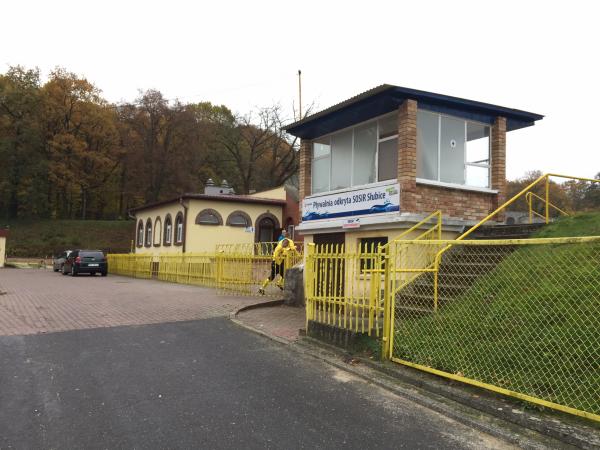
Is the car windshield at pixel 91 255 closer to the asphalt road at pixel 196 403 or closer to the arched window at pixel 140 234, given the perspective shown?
the arched window at pixel 140 234

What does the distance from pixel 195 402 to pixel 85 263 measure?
77.1ft

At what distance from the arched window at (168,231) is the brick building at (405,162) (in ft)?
61.1

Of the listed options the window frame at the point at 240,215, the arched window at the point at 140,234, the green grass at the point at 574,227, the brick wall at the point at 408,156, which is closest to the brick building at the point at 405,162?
the brick wall at the point at 408,156

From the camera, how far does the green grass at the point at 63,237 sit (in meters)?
44.1

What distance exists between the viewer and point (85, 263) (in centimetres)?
2600

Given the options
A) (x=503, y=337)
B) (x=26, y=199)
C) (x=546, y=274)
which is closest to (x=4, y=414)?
(x=503, y=337)

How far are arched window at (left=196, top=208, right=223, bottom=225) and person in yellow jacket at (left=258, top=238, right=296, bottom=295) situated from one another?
14.0 meters

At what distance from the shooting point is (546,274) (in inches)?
264

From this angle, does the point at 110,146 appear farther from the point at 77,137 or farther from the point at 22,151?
the point at 22,151

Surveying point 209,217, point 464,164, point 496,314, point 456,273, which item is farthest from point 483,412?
point 209,217

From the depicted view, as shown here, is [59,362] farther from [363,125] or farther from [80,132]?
[80,132]

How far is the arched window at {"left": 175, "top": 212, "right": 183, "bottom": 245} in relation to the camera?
90.5 ft

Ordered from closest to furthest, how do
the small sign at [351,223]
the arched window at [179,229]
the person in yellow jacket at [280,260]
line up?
the small sign at [351,223], the person in yellow jacket at [280,260], the arched window at [179,229]

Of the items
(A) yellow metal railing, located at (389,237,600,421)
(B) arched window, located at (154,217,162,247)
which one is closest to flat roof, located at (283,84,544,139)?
(A) yellow metal railing, located at (389,237,600,421)
